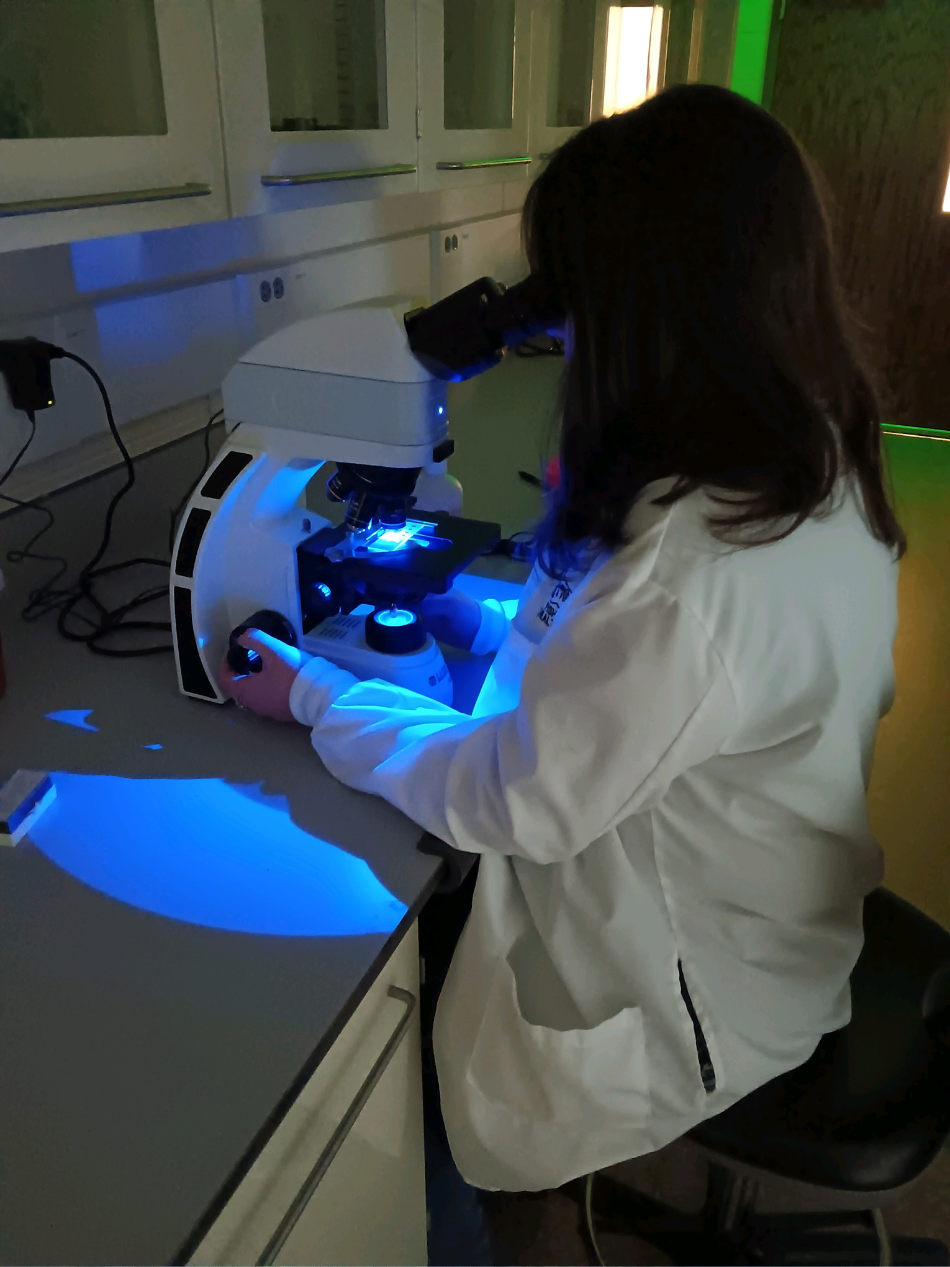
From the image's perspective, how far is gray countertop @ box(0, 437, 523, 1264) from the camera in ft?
1.82

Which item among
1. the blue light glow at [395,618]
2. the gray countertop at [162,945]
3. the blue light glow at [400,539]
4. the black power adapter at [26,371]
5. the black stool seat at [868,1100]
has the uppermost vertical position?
the black power adapter at [26,371]

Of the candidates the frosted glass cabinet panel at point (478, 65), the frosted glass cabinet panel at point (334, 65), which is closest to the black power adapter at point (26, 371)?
the frosted glass cabinet panel at point (334, 65)

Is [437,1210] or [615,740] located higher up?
[615,740]

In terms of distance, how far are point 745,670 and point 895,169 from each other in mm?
2913

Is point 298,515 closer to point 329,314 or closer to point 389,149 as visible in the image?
point 329,314

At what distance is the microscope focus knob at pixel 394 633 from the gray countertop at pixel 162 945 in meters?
0.12

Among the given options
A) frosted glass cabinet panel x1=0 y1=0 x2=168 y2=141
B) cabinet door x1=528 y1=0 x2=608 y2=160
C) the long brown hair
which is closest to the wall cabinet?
frosted glass cabinet panel x1=0 y1=0 x2=168 y2=141

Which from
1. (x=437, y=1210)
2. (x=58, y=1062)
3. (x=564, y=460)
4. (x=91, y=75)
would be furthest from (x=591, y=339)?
(x=437, y=1210)

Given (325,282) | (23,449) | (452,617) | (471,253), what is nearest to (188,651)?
(452,617)

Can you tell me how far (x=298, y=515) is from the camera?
1031 millimetres

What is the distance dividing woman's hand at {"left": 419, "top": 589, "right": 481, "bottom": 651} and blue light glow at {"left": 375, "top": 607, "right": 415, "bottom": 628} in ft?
0.14

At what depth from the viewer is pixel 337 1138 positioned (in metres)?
0.74

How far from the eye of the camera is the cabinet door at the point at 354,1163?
0.66m

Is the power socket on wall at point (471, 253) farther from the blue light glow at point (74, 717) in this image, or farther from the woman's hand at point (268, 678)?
the blue light glow at point (74, 717)
